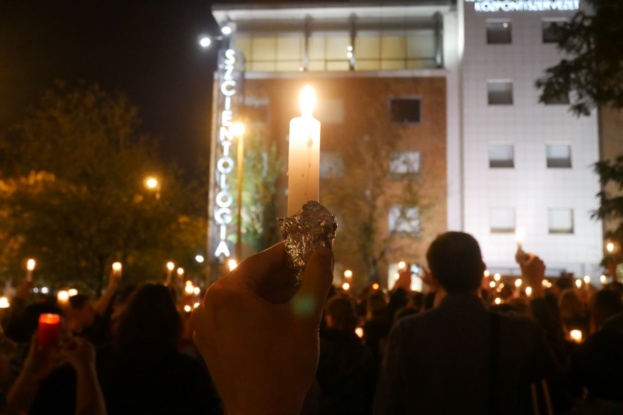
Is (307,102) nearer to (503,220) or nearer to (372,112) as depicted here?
(503,220)

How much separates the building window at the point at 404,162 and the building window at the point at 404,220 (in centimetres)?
198

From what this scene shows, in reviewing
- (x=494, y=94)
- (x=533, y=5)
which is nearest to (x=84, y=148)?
(x=494, y=94)

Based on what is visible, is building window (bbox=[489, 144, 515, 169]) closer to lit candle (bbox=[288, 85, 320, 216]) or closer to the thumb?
lit candle (bbox=[288, 85, 320, 216])

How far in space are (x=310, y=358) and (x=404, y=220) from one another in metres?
35.8

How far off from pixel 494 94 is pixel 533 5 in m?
5.27

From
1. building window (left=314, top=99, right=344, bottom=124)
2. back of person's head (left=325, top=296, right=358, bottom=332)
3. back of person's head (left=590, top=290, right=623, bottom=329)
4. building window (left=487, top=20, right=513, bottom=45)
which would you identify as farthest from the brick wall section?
back of person's head (left=590, top=290, right=623, bottom=329)

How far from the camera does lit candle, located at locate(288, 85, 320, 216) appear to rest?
174 cm

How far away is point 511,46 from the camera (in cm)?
3919

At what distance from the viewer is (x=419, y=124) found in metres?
40.9

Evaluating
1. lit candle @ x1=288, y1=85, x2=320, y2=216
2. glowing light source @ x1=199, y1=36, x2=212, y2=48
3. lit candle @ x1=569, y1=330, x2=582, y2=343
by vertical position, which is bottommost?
lit candle @ x1=569, y1=330, x2=582, y2=343

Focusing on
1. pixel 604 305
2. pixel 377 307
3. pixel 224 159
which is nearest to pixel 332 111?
pixel 224 159

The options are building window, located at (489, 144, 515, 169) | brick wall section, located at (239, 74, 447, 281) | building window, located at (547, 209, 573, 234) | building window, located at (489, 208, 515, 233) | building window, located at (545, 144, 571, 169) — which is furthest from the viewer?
brick wall section, located at (239, 74, 447, 281)

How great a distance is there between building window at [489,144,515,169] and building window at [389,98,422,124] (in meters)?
4.73

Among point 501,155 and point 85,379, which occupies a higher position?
point 501,155
